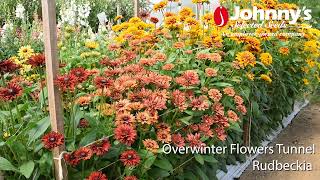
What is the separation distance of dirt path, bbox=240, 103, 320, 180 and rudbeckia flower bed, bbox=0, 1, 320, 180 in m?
0.24

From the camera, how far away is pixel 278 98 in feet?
13.4

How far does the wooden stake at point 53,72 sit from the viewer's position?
5.63ft

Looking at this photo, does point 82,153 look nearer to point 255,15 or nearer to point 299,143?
point 255,15

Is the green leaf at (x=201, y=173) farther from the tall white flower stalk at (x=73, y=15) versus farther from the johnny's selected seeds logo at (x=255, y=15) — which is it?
the tall white flower stalk at (x=73, y=15)

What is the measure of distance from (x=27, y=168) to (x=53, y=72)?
0.37 metres

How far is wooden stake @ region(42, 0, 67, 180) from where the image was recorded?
5.63 feet

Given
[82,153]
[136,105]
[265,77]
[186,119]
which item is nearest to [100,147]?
[82,153]

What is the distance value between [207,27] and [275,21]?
82 cm

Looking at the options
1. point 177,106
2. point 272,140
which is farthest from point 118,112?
point 272,140

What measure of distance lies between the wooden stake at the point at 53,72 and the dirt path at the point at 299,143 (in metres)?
2.02

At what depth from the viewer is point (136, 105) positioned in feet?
6.22

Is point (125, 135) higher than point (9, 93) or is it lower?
lower

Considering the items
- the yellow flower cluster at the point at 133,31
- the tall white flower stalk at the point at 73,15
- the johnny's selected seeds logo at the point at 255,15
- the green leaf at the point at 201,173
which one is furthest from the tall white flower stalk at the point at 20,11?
the green leaf at the point at 201,173

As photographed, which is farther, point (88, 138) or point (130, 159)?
point (88, 138)
